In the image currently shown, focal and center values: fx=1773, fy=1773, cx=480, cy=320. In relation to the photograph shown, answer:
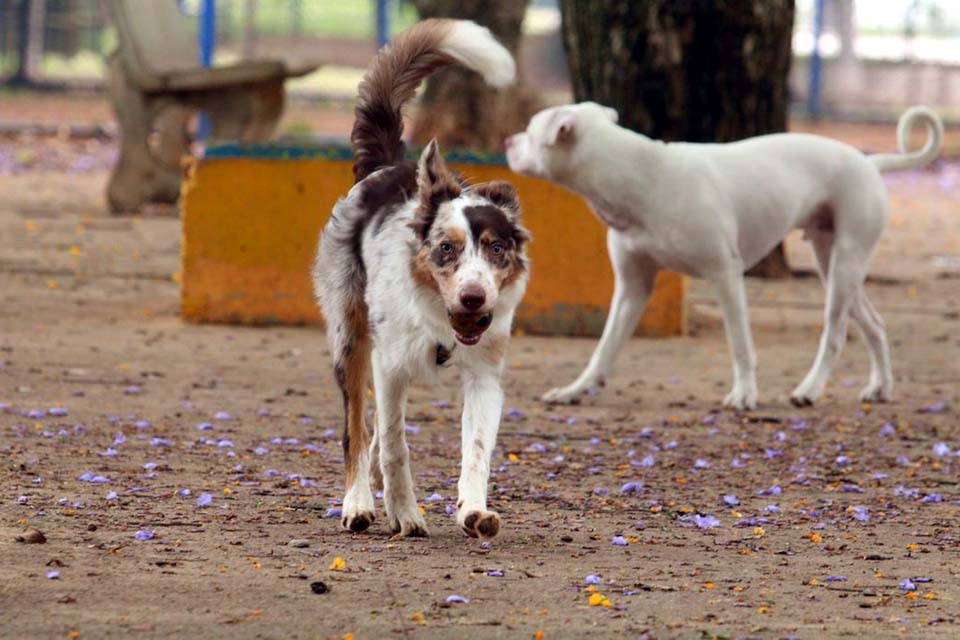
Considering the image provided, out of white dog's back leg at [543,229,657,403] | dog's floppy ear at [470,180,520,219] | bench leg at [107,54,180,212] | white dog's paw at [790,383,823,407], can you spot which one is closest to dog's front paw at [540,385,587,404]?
white dog's back leg at [543,229,657,403]

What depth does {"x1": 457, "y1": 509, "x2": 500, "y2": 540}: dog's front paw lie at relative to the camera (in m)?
4.61

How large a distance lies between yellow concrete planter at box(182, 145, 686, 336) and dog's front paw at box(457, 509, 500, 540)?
457 cm

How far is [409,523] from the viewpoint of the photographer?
4.97m

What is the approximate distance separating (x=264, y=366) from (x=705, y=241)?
215 cm

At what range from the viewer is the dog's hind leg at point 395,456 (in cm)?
496

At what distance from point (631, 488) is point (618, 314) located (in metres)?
2.02

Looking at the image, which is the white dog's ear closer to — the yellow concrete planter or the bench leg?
the yellow concrete planter

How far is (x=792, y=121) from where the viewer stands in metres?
25.6

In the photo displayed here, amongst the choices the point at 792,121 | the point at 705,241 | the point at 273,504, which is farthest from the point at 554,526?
the point at 792,121

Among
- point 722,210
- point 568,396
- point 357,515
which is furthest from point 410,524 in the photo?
point 722,210

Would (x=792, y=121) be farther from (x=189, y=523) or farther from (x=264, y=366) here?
(x=189, y=523)

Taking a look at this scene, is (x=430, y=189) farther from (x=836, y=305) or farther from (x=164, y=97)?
(x=164, y=97)

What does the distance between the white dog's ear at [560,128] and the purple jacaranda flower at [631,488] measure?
1944 mm

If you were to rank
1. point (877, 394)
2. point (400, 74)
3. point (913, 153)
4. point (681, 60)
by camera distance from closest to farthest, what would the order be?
point (400, 74) → point (877, 394) → point (913, 153) → point (681, 60)
